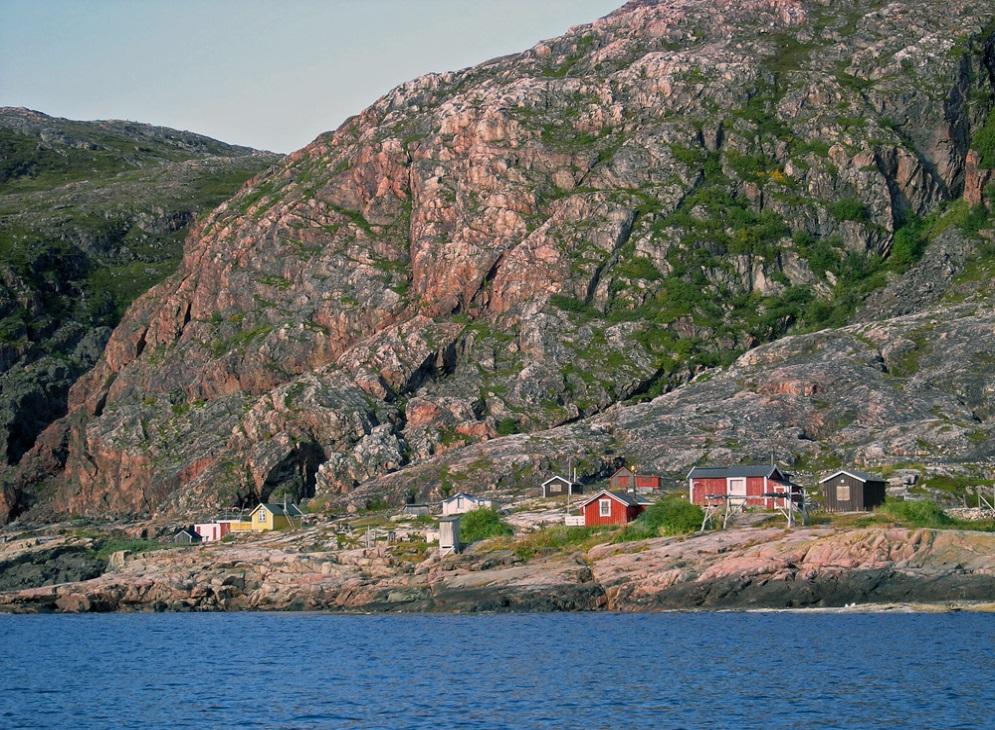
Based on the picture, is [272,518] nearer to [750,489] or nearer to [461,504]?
[461,504]

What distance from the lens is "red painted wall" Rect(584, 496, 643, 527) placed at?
122m

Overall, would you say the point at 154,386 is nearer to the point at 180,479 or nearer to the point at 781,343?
the point at 180,479

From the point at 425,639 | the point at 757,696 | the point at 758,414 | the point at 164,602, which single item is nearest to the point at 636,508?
the point at 758,414

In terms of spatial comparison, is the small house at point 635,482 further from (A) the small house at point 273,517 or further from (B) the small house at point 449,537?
(A) the small house at point 273,517

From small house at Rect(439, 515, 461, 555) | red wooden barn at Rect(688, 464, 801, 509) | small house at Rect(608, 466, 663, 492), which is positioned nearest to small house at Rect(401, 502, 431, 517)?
small house at Rect(439, 515, 461, 555)

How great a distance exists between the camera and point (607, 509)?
404 ft

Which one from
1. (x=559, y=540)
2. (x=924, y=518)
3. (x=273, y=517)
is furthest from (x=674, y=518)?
(x=273, y=517)

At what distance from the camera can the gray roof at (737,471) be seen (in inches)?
4828

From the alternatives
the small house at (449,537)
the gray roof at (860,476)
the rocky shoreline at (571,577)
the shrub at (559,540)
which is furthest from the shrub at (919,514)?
the small house at (449,537)

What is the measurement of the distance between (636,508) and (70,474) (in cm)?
9217

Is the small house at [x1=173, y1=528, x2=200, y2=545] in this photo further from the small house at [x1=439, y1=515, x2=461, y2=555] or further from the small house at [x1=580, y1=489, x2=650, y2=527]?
the small house at [x1=580, y1=489, x2=650, y2=527]

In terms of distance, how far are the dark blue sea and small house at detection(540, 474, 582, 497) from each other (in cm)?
3215

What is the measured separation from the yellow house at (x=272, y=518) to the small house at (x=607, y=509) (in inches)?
1415

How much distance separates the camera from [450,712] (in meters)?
62.9
